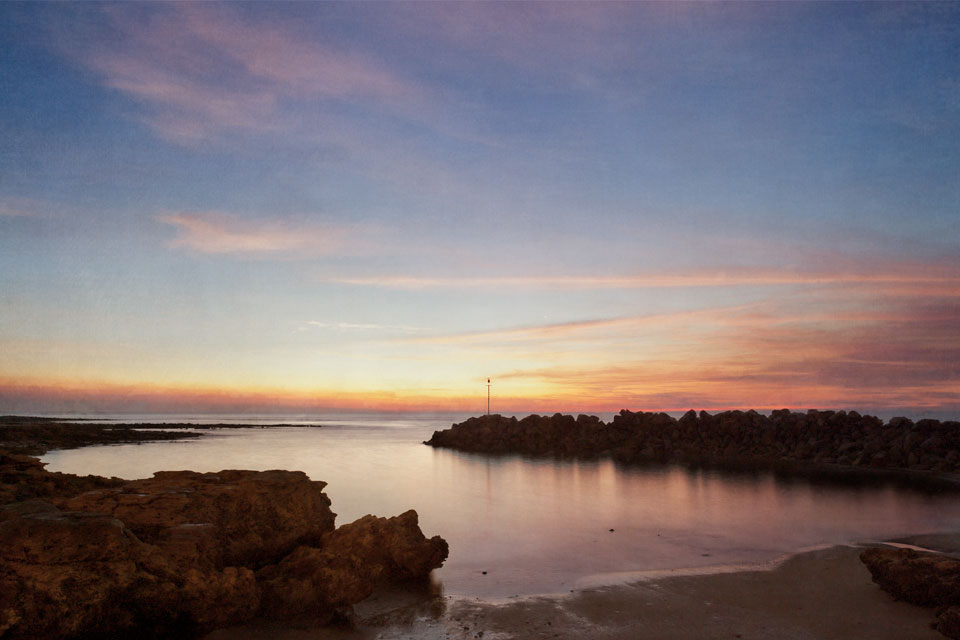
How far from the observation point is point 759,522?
56.2 ft

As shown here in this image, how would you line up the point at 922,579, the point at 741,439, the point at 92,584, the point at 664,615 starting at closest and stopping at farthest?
the point at 92,584 < the point at 664,615 < the point at 922,579 < the point at 741,439

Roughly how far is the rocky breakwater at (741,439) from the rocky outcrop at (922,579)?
2463 cm

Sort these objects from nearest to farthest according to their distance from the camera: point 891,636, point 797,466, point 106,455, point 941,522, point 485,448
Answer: point 891,636, point 941,522, point 797,466, point 106,455, point 485,448

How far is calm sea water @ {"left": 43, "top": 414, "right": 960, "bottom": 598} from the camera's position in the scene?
1214 centimetres

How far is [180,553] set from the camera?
7.34 metres

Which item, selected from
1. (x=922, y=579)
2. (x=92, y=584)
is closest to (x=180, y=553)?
(x=92, y=584)

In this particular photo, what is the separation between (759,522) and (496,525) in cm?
767

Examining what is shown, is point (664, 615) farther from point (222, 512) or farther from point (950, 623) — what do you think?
point (222, 512)

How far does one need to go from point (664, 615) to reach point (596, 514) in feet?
35.3

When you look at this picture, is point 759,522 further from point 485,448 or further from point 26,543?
point 485,448

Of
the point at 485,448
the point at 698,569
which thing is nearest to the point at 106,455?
the point at 485,448

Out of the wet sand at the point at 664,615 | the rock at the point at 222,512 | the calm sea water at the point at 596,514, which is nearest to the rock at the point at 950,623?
the wet sand at the point at 664,615

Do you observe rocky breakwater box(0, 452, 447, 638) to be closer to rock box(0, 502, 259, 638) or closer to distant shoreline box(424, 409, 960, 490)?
rock box(0, 502, 259, 638)

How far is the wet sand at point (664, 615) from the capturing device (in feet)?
25.3
